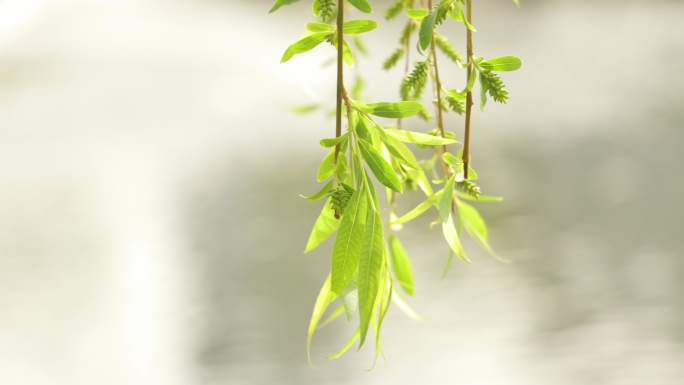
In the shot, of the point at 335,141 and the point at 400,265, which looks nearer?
the point at 335,141

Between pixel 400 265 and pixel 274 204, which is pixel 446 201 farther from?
pixel 274 204

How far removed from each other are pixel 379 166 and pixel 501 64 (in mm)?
42

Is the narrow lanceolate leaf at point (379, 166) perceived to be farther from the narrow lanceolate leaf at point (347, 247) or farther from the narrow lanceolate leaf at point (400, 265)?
the narrow lanceolate leaf at point (400, 265)

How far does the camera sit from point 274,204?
79 cm

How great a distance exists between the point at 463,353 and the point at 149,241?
1.09 feet

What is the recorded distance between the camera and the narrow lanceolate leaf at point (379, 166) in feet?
0.59

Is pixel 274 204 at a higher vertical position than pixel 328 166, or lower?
lower

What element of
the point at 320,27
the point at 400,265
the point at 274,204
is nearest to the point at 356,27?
the point at 320,27

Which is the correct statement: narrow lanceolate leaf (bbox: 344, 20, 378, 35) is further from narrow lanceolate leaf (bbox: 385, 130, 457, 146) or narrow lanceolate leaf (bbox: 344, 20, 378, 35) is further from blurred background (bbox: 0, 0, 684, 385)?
blurred background (bbox: 0, 0, 684, 385)

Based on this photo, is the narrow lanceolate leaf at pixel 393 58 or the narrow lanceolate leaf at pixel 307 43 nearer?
the narrow lanceolate leaf at pixel 307 43

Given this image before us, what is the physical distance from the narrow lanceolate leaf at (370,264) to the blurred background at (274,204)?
213 mm

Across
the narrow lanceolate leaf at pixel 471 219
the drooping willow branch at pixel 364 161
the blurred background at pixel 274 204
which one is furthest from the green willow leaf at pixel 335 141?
the blurred background at pixel 274 204

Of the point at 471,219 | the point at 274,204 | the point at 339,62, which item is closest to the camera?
the point at 339,62

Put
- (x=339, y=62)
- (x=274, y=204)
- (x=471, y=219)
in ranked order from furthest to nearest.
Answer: (x=274, y=204) → (x=471, y=219) → (x=339, y=62)
